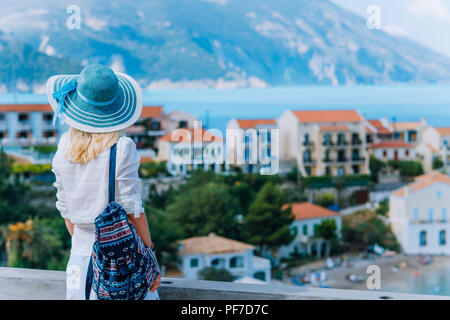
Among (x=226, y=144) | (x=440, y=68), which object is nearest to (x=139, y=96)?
(x=440, y=68)

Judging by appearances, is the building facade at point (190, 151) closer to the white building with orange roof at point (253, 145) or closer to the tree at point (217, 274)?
the white building with orange roof at point (253, 145)

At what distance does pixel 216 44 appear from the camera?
1205cm

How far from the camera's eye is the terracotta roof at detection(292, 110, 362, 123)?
10.6 metres

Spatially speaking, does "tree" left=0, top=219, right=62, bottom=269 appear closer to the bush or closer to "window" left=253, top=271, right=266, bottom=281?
"window" left=253, top=271, right=266, bottom=281

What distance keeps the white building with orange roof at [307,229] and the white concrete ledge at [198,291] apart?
9.91 metres

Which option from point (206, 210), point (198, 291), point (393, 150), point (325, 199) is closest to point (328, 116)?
point (393, 150)

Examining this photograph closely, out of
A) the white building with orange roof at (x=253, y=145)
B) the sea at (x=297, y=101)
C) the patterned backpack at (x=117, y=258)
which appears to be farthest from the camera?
the white building with orange roof at (x=253, y=145)

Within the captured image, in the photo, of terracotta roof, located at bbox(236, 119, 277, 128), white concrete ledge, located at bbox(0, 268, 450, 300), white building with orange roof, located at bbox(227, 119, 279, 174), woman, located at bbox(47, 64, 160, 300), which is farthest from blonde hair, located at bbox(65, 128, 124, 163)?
terracotta roof, located at bbox(236, 119, 277, 128)

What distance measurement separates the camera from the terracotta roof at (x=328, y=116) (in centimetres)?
1059

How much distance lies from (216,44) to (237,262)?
4.45 metres

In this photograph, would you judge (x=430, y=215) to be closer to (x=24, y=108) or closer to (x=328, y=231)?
(x=328, y=231)

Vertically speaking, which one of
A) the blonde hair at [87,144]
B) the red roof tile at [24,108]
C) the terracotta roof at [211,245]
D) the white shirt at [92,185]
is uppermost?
the red roof tile at [24,108]

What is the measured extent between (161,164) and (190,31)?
2.92m

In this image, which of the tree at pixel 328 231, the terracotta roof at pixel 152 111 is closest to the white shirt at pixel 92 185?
the terracotta roof at pixel 152 111
